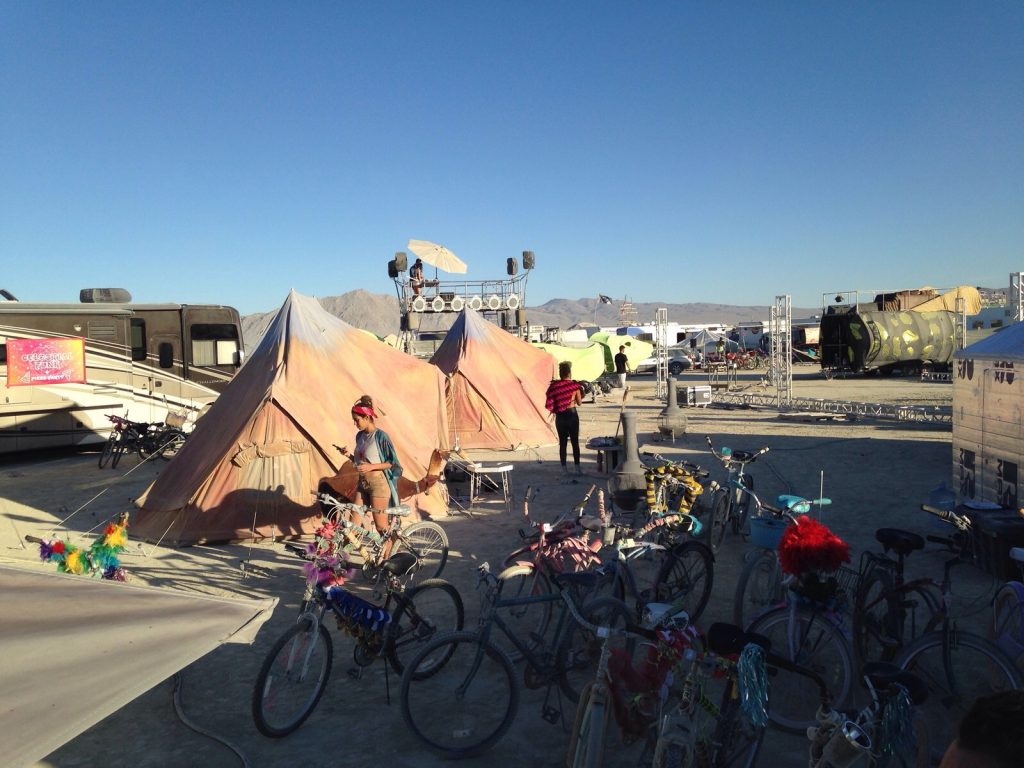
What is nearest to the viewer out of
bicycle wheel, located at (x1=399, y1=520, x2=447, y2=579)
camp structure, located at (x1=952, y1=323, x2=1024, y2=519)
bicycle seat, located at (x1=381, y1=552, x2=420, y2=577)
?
bicycle seat, located at (x1=381, y1=552, x2=420, y2=577)

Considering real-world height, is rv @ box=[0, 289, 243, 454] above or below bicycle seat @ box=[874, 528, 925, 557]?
above

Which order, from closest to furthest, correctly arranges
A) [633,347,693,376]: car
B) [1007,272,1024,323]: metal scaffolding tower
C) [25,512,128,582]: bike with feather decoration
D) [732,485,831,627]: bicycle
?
[732,485,831,627]: bicycle, [25,512,128,582]: bike with feather decoration, [1007,272,1024,323]: metal scaffolding tower, [633,347,693,376]: car

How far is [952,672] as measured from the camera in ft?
13.1

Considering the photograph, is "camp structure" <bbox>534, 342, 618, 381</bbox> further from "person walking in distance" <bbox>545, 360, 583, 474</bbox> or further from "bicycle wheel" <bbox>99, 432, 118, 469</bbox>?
"bicycle wheel" <bbox>99, 432, 118, 469</bbox>

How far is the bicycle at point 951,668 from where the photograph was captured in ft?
11.9

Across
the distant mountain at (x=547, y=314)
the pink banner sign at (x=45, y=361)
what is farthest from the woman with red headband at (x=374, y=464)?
the distant mountain at (x=547, y=314)

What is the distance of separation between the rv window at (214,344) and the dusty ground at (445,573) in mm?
3046

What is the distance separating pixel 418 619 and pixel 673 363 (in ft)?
104

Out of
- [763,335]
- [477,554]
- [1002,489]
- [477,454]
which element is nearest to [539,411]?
[477,454]

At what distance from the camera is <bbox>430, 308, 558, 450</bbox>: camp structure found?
46.5 ft

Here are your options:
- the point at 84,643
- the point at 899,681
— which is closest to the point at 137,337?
the point at 84,643

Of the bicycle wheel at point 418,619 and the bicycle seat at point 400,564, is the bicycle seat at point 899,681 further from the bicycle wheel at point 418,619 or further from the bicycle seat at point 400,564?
the bicycle seat at point 400,564

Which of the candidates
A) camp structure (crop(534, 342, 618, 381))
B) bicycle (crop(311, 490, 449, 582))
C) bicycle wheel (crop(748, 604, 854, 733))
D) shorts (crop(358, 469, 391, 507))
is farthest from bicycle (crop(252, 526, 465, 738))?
camp structure (crop(534, 342, 618, 381))

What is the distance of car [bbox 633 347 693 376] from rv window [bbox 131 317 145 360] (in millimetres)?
22783
